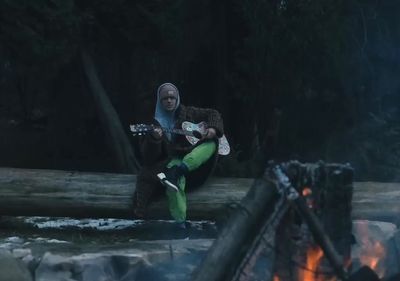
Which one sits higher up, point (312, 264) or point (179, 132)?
point (179, 132)

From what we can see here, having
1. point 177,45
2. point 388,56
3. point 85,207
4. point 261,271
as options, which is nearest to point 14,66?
point 177,45

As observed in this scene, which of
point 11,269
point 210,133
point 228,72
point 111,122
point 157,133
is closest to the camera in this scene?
point 11,269

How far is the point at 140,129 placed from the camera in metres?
6.23

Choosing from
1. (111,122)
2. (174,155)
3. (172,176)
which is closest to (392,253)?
(172,176)

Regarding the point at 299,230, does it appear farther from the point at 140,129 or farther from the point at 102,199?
the point at 102,199

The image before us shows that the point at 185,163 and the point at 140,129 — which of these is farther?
the point at 185,163

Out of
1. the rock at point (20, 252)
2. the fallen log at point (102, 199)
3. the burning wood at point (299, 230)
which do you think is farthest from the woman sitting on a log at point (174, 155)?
the burning wood at point (299, 230)

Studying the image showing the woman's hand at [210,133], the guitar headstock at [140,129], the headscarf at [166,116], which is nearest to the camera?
the guitar headstock at [140,129]

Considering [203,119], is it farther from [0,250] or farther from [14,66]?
[14,66]

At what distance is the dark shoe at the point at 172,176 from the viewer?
641 centimetres

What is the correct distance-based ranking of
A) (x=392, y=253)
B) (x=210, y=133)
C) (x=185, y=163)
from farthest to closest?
(x=210, y=133)
(x=185, y=163)
(x=392, y=253)

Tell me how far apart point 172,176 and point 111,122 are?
9.28 feet

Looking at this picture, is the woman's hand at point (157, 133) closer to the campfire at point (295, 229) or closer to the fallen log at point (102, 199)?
the fallen log at point (102, 199)

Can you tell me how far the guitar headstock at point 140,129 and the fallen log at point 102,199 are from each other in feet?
2.51
